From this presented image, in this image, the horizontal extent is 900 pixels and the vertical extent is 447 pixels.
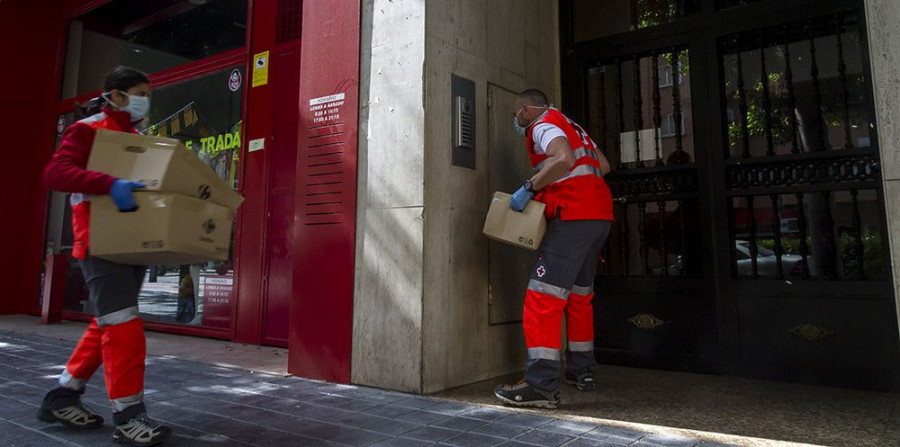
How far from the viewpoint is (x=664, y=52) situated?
15.2ft

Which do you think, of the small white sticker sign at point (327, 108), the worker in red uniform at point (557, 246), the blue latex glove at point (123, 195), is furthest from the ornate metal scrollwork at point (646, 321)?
the blue latex glove at point (123, 195)

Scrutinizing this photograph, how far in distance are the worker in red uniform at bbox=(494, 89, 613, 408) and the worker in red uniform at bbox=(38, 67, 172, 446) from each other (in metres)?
1.96

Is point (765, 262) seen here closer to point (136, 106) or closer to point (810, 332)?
point (810, 332)

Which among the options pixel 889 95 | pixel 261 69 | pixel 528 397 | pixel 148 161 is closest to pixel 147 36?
pixel 261 69

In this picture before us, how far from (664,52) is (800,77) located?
39.9 inches

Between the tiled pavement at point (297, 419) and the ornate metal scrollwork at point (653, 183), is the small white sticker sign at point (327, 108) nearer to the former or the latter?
the tiled pavement at point (297, 419)

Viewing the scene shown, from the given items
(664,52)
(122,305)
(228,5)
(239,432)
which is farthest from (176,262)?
(228,5)

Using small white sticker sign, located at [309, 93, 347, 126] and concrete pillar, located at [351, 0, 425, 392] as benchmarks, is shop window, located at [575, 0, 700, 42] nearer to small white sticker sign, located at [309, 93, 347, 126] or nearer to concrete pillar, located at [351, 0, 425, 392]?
concrete pillar, located at [351, 0, 425, 392]

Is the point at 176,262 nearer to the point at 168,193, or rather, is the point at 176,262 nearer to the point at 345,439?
the point at 168,193

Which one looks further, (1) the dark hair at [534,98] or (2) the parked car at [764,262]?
(2) the parked car at [764,262]

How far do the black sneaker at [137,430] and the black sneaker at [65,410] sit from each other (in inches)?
14.6

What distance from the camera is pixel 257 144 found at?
20.7 ft

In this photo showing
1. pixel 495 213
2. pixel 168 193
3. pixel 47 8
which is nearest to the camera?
pixel 168 193

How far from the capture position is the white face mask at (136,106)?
2.89 m
